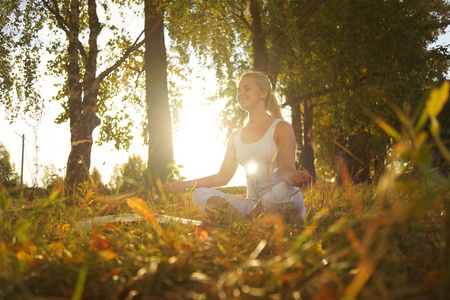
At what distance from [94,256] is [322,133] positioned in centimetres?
2102

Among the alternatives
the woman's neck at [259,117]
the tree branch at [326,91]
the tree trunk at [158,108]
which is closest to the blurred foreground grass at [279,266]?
the woman's neck at [259,117]

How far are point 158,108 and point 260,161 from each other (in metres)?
5.69

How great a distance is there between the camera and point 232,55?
48.5ft

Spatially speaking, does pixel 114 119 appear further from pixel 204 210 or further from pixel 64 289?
pixel 64 289

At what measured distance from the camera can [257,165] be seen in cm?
452

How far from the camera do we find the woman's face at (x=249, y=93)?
468 cm

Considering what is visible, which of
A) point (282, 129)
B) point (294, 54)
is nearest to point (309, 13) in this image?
point (294, 54)

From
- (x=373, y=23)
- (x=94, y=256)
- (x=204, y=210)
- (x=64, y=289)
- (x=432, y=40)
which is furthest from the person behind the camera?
(x=432, y=40)

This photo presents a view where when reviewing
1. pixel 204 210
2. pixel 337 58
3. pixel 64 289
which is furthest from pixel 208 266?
pixel 337 58

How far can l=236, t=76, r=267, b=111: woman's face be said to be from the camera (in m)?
4.68

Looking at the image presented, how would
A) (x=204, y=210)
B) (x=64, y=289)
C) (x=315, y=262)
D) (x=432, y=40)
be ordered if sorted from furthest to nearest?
(x=432, y=40), (x=204, y=210), (x=315, y=262), (x=64, y=289)

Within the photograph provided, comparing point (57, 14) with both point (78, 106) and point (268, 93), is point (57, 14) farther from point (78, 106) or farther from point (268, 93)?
point (268, 93)

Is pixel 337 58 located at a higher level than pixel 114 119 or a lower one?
higher

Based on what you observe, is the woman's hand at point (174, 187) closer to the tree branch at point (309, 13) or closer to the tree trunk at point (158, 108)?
the tree trunk at point (158, 108)
